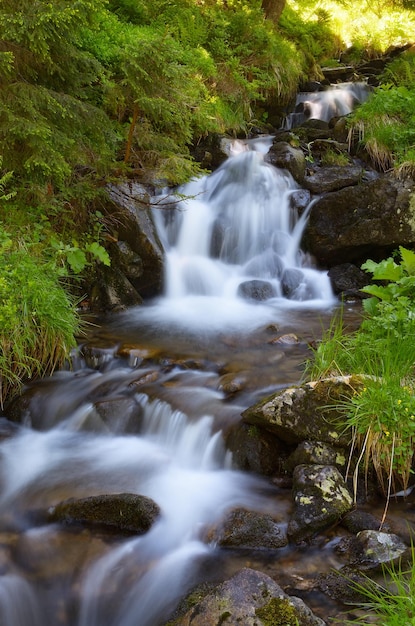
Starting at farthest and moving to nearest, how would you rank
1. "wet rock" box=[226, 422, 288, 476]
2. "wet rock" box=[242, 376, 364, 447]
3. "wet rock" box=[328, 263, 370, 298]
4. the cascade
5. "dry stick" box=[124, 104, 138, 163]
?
the cascade, "wet rock" box=[328, 263, 370, 298], "dry stick" box=[124, 104, 138, 163], "wet rock" box=[226, 422, 288, 476], "wet rock" box=[242, 376, 364, 447]

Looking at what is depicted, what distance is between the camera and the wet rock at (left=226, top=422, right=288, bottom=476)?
13.1 ft

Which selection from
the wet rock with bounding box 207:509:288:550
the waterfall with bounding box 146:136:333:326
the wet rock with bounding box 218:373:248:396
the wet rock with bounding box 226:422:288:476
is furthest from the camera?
the waterfall with bounding box 146:136:333:326

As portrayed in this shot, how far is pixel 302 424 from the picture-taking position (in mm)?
3818

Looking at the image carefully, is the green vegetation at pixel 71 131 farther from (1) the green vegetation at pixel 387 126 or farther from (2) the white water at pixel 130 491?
(2) the white water at pixel 130 491

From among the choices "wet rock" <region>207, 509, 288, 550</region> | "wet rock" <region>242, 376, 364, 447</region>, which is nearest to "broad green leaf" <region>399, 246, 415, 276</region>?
"wet rock" <region>242, 376, 364, 447</region>

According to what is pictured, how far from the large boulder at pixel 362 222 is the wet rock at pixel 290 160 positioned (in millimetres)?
988

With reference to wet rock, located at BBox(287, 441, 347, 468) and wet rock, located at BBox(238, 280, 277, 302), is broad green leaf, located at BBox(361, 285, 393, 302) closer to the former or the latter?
wet rock, located at BBox(287, 441, 347, 468)

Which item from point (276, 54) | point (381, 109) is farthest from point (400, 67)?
point (381, 109)

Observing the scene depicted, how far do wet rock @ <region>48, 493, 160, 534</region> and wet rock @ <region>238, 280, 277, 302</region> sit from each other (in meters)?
4.88

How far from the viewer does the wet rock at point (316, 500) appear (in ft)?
10.7

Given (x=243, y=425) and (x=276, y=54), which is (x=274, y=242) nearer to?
(x=243, y=425)

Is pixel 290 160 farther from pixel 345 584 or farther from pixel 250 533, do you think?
pixel 345 584

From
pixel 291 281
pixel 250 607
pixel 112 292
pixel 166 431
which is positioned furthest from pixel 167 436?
pixel 291 281

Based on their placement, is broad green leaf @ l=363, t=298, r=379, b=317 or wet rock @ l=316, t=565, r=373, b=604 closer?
→ wet rock @ l=316, t=565, r=373, b=604
